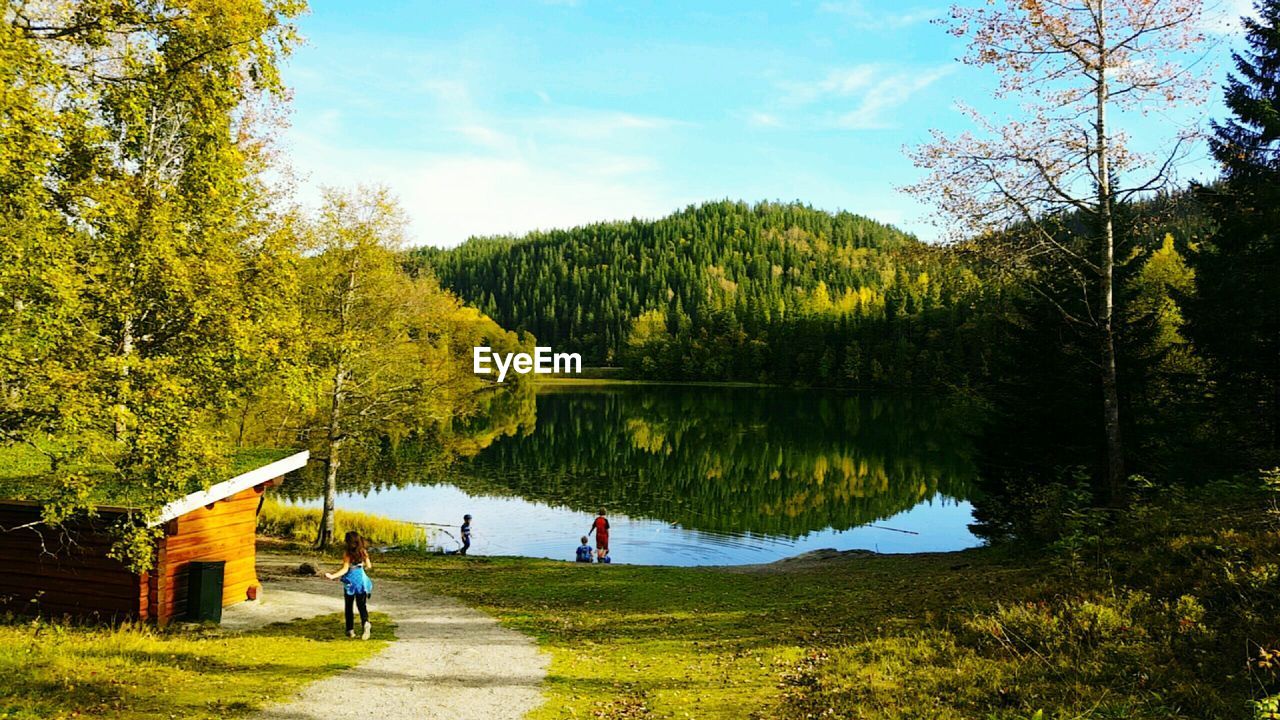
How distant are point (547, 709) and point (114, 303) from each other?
28.1ft

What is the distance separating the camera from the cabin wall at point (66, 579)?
12.6 metres

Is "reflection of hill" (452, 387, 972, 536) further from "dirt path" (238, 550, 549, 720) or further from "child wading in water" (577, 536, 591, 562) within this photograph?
"dirt path" (238, 550, 549, 720)

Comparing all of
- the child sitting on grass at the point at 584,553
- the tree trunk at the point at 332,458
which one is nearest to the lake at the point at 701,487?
the child sitting on grass at the point at 584,553

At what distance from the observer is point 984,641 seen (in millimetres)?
10023

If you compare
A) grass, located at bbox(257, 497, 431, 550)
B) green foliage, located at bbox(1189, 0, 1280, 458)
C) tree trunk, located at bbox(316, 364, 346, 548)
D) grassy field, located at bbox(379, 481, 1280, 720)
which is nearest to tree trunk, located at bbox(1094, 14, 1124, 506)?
grassy field, located at bbox(379, 481, 1280, 720)

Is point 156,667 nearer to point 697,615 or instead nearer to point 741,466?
point 697,615

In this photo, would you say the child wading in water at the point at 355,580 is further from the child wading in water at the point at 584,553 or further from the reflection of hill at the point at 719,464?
the reflection of hill at the point at 719,464

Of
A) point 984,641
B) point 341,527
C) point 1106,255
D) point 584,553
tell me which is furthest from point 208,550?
point 1106,255

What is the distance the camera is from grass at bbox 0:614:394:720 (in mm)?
8688

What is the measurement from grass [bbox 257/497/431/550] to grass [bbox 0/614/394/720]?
15046 mm

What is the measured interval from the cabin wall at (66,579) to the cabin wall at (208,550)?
1.14 ft

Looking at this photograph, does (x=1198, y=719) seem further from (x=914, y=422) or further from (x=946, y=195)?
(x=914, y=422)

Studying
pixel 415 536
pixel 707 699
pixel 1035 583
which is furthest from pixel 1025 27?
pixel 415 536

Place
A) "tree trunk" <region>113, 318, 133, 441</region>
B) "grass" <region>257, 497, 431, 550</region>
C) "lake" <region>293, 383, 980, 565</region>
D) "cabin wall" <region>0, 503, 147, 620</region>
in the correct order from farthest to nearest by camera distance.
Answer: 1. "lake" <region>293, 383, 980, 565</region>
2. "grass" <region>257, 497, 431, 550</region>
3. "cabin wall" <region>0, 503, 147, 620</region>
4. "tree trunk" <region>113, 318, 133, 441</region>
